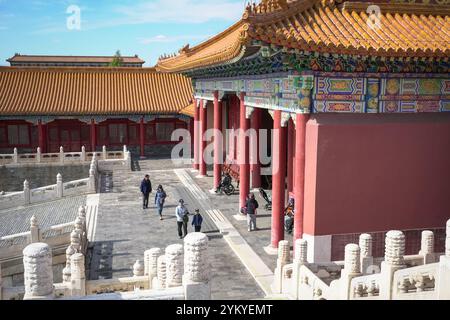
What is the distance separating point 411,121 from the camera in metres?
11.1

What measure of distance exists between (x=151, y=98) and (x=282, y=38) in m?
23.9

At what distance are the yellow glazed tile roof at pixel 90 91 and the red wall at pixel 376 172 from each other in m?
21.5

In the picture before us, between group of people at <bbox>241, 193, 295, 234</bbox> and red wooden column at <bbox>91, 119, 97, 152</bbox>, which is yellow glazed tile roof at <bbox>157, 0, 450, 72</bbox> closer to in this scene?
group of people at <bbox>241, 193, 295, 234</bbox>

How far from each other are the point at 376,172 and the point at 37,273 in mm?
7680

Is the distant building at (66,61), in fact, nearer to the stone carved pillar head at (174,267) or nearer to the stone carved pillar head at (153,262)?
the stone carved pillar head at (153,262)

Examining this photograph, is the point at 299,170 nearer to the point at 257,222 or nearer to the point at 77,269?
the point at 257,222

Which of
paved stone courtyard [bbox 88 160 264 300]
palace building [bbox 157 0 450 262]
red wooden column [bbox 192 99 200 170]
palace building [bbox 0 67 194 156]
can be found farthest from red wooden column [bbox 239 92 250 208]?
palace building [bbox 0 67 194 156]

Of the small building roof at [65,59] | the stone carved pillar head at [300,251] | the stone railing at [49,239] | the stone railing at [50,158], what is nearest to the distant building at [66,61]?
the small building roof at [65,59]

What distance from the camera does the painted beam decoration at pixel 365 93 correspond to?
10.6 metres

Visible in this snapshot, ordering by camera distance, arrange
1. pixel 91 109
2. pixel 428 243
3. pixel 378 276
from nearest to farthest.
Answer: pixel 378 276 < pixel 428 243 < pixel 91 109

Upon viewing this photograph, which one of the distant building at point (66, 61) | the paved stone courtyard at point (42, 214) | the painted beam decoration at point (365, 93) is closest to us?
the painted beam decoration at point (365, 93)

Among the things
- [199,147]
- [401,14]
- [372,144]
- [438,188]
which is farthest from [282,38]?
Answer: [199,147]

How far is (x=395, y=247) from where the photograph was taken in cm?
743

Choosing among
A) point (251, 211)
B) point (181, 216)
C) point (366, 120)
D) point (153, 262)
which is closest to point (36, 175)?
point (181, 216)
